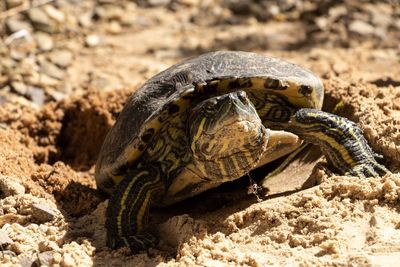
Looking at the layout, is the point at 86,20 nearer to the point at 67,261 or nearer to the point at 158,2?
the point at 158,2

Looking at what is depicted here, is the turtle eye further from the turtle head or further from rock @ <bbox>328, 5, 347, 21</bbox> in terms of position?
rock @ <bbox>328, 5, 347, 21</bbox>

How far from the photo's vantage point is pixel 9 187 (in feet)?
16.8

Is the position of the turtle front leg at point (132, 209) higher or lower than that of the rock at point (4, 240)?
lower

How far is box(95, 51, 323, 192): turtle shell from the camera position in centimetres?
498

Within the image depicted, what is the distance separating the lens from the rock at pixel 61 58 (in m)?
8.87

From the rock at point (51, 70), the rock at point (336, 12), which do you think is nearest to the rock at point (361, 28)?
the rock at point (336, 12)

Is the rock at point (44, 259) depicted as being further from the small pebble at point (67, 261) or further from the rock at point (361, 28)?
the rock at point (361, 28)

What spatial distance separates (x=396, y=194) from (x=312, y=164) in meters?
1.23

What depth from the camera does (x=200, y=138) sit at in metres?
4.59

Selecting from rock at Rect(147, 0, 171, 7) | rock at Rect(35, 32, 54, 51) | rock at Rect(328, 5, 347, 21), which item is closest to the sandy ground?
rock at Rect(35, 32, 54, 51)

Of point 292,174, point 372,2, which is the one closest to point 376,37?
point 372,2

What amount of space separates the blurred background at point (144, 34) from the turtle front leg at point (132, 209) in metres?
3.31

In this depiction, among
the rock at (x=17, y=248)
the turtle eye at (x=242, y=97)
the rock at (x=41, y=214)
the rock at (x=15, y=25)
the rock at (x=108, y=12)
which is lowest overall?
the rock at (x=108, y=12)

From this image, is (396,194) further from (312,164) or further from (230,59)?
(230,59)
